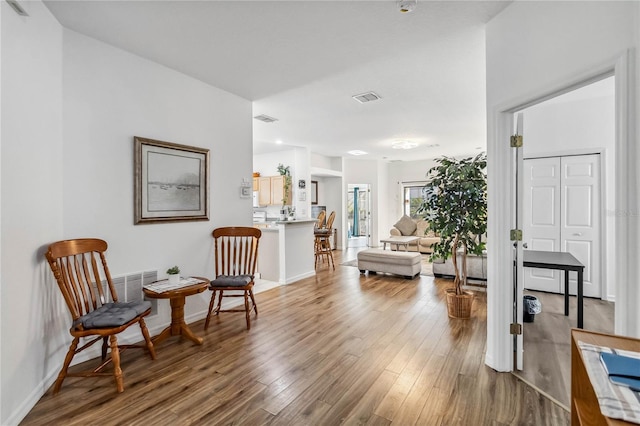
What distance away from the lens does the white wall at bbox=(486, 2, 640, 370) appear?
55.7 inches

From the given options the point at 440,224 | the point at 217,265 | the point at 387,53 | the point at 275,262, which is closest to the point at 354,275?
the point at 275,262

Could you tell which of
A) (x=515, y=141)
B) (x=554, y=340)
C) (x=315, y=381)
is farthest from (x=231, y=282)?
(x=554, y=340)

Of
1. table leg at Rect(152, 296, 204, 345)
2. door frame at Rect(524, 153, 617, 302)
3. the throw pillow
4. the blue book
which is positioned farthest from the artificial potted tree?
the throw pillow

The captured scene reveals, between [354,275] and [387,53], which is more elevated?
[387,53]

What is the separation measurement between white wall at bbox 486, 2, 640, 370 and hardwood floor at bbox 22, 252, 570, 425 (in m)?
0.46

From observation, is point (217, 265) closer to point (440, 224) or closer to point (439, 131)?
point (440, 224)

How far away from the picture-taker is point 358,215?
10430 millimetres

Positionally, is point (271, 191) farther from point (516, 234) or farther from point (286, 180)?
point (516, 234)

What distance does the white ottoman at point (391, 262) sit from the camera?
5.21m

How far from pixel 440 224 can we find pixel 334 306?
1.69m

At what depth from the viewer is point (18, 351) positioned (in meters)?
1.82

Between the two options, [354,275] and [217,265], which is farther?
[354,275]

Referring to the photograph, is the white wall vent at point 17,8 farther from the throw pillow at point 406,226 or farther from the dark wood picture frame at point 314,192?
the throw pillow at point 406,226

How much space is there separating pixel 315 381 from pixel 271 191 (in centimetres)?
570
